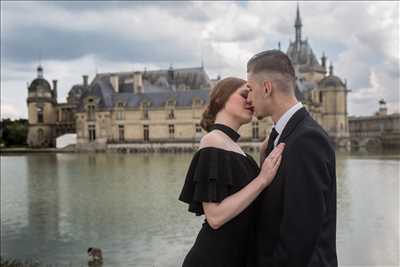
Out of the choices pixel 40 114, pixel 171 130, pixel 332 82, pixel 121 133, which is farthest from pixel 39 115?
pixel 332 82

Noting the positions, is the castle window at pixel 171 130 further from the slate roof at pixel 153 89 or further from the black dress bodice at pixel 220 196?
the black dress bodice at pixel 220 196

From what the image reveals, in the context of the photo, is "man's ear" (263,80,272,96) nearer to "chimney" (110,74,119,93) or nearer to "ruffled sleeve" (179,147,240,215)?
"ruffled sleeve" (179,147,240,215)

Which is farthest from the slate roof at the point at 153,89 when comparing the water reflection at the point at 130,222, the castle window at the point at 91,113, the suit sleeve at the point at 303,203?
the suit sleeve at the point at 303,203

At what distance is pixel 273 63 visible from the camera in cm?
216

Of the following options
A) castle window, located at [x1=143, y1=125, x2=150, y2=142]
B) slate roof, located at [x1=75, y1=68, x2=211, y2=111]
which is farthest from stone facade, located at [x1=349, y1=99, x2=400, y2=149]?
castle window, located at [x1=143, y1=125, x2=150, y2=142]

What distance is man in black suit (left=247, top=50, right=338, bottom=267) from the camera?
6.52ft

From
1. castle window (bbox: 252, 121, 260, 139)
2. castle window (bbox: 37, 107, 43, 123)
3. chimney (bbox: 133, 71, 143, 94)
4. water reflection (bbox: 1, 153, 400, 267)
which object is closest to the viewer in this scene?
water reflection (bbox: 1, 153, 400, 267)

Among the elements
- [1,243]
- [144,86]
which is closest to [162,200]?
[1,243]

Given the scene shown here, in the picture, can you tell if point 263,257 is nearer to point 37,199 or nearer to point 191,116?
point 37,199

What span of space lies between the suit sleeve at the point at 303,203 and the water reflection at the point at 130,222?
5233 mm

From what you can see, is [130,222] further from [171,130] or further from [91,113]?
[91,113]

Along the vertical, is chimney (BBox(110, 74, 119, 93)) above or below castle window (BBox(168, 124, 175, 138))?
above

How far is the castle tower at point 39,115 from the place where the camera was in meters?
59.0

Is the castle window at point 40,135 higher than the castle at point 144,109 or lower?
lower
